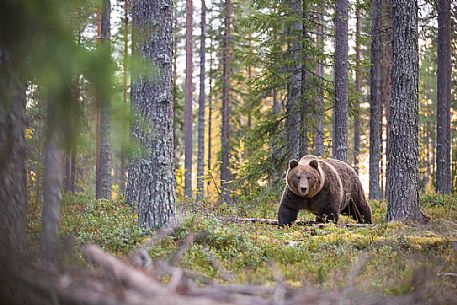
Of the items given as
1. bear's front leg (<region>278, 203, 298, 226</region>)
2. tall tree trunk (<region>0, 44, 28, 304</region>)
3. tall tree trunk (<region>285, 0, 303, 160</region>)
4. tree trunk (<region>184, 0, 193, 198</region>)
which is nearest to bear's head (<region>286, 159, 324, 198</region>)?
bear's front leg (<region>278, 203, 298, 226</region>)

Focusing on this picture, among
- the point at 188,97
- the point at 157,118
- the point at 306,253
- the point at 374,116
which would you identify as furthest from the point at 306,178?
the point at 188,97

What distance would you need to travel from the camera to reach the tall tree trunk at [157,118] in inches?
351

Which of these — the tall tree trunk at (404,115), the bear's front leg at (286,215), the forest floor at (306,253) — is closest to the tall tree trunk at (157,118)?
the forest floor at (306,253)

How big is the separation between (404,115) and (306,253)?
5243mm

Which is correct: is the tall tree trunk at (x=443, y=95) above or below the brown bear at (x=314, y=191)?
above

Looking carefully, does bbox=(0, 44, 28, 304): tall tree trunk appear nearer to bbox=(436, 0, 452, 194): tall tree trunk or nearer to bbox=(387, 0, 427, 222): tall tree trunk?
bbox=(387, 0, 427, 222): tall tree trunk

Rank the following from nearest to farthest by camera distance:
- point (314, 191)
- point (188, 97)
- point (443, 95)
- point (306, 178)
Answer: point (306, 178) < point (314, 191) < point (443, 95) < point (188, 97)

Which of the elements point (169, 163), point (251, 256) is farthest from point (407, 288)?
point (169, 163)

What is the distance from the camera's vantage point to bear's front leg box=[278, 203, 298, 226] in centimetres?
1245

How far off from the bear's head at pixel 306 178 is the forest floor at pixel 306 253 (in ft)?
5.18

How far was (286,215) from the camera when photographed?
1255 cm

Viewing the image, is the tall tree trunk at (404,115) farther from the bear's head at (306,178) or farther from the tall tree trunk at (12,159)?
the tall tree trunk at (12,159)

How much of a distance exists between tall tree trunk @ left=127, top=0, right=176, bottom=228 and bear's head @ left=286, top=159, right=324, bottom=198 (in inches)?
165

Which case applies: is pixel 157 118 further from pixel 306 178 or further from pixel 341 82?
pixel 341 82
